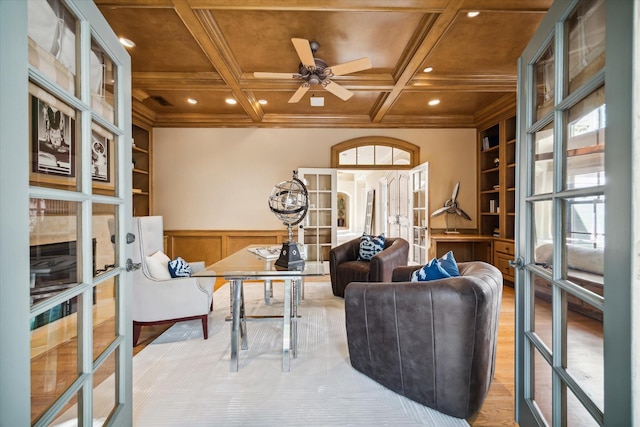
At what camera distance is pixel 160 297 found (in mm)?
2420

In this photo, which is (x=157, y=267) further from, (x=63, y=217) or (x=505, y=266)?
(x=505, y=266)

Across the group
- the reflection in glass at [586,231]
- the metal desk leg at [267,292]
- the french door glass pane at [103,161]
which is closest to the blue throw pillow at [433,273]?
the reflection in glass at [586,231]

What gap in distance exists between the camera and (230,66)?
323cm

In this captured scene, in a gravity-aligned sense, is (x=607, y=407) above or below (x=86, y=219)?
below

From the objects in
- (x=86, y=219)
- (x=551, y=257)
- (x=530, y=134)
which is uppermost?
(x=530, y=134)

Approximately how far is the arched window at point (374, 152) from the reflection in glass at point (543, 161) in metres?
3.94

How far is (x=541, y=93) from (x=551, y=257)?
28.0 inches

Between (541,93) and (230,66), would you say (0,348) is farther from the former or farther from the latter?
(230,66)

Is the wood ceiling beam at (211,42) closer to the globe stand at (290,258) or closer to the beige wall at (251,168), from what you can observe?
the beige wall at (251,168)

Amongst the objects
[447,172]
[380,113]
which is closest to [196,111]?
[380,113]

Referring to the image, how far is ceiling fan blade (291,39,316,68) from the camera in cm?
232

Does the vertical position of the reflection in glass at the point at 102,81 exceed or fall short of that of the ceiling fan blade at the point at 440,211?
it exceeds it

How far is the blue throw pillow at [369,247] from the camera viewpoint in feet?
11.8

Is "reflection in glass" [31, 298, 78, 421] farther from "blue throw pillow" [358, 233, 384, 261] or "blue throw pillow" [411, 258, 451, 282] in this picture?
"blue throw pillow" [358, 233, 384, 261]
